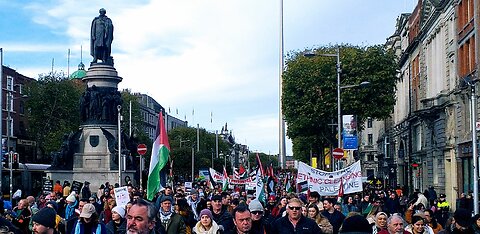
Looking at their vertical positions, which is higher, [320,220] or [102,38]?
[102,38]

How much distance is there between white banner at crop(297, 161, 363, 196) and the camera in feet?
63.7

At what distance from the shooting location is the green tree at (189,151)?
92.4 m

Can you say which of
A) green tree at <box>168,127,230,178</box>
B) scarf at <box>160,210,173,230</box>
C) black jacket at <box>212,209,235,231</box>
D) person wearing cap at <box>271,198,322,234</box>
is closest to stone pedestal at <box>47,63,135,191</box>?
scarf at <box>160,210,173,230</box>

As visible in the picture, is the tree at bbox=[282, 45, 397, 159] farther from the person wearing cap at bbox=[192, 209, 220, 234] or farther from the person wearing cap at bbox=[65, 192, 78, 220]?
the person wearing cap at bbox=[192, 209, 220, 234]

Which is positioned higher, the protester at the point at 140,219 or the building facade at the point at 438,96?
the building facade at the point at 438,96

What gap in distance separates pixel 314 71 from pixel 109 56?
60.1ft

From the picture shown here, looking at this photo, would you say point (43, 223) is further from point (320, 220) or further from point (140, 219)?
point (320, 220)

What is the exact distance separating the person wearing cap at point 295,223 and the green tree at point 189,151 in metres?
77.8

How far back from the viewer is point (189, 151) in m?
94.2

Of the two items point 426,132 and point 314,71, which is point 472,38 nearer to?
point 314,71

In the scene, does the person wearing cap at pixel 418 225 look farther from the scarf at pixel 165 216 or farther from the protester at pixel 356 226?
the protester at pixel 356 226

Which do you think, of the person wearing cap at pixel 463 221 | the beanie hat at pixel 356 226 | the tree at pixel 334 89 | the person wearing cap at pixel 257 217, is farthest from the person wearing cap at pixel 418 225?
the tree at pixel 334 89

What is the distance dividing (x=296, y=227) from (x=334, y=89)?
4263cm

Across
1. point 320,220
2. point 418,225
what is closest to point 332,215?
point 320,220
